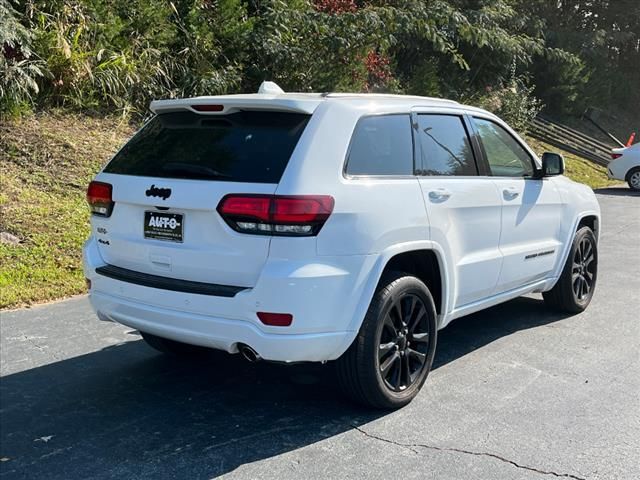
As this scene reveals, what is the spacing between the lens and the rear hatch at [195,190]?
140 inches

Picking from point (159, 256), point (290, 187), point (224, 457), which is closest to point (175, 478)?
point (224, 457)

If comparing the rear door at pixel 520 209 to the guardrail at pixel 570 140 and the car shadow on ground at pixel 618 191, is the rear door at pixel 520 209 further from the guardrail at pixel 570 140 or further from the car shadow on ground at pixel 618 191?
the guardrail at pixel 570 140

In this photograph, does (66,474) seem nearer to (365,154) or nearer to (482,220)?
(365,154)

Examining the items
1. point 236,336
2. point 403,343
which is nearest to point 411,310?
point 403,343

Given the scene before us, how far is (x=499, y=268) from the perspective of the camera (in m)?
4.89

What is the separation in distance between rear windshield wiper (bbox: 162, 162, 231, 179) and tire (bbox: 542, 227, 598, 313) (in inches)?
136

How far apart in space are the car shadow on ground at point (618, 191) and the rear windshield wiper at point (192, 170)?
1409 cm

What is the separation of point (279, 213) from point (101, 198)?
4.47ft

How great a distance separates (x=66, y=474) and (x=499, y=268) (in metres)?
3.07

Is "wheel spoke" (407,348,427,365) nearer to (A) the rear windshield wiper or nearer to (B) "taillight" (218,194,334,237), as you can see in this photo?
(B) "taillight" (218,194,334,237)

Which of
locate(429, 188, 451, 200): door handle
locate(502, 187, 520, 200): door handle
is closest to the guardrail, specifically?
locate(502, 187, 520, 200): door handle

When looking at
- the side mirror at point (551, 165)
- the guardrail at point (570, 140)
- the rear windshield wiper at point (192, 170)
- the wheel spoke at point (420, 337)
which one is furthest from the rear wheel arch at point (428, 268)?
the guardrail at point (570, 140)

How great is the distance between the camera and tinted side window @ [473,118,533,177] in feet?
16.5

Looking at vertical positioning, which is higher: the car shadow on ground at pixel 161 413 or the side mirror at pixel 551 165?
the side mirror at pixel 551 165
